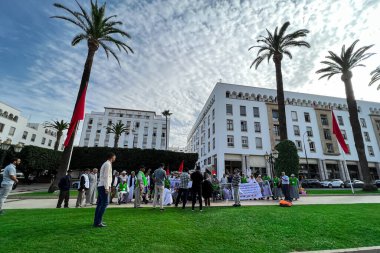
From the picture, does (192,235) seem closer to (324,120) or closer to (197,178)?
(197,178)

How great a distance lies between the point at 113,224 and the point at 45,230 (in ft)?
5.60

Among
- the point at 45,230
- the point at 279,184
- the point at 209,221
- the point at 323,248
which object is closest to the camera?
the point at 323,248

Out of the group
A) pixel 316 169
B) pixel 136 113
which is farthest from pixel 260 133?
pixel 136 113

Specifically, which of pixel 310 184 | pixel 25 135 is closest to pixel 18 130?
pixel 25 135

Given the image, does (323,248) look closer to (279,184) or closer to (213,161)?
(279,184)

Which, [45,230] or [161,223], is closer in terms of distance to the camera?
[45,230]

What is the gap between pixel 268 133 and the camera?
43.6m

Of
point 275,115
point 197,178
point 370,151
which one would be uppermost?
point 275,115

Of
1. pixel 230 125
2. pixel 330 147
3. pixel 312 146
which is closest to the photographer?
pixel 230 125

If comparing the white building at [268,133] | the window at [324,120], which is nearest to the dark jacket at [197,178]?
the white building at [268,133]

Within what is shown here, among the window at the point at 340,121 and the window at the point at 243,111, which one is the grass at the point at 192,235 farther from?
the window at the point at 340,121

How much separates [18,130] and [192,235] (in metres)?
66.7

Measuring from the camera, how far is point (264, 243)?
16.3ft

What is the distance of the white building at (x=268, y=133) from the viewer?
135ft
